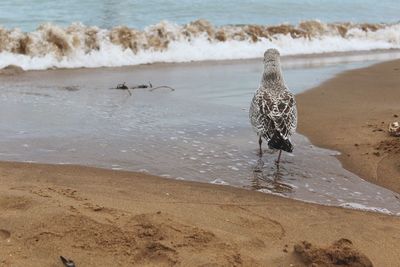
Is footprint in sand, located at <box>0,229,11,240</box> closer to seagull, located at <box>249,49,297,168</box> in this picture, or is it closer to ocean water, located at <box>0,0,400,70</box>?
seagull, located at <box>249,49,297,168</box>

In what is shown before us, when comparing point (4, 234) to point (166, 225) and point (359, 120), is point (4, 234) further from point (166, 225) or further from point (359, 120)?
point (359, 120)

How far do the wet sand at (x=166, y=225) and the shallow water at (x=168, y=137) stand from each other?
47 cm

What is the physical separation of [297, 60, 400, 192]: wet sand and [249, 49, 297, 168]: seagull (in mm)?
790

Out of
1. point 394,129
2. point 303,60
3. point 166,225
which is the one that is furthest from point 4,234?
point 303,60

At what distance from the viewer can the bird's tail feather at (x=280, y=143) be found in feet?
17.7

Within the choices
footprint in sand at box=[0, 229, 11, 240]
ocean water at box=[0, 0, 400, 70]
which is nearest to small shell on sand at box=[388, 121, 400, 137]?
footprint in sand at box=[0, 229, 11, 240]

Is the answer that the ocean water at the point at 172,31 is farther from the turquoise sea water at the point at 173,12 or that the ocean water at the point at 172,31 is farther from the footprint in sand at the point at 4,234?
the footprint in sand at the point at 4,234

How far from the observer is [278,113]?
228 inches

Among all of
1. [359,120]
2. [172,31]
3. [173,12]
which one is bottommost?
[359,120]

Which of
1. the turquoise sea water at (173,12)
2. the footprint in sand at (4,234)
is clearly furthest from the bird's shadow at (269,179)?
the turquoise sea water at (173,12)

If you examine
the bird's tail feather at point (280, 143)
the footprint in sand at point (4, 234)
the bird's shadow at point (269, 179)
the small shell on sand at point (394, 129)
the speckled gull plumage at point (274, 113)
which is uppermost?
the speckled gull plumage at point (274, 113)

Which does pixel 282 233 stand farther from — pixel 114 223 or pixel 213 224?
pixel 114 223

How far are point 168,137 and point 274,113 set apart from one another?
142cm

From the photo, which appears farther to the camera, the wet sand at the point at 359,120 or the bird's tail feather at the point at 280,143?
the wet sand at the point at 359,120
